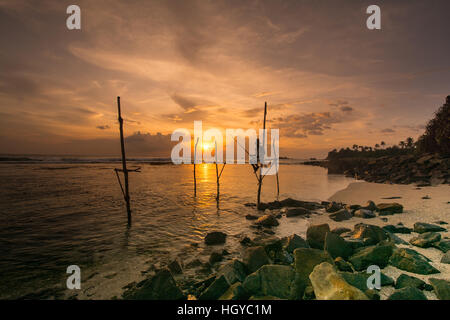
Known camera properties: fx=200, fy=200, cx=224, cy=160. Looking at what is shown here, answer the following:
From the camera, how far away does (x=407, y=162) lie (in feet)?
111

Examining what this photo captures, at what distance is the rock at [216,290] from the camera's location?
15.6 ft

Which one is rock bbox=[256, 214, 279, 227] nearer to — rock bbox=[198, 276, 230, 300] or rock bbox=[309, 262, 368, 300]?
rock bbox=[198, 276, 230, 300]

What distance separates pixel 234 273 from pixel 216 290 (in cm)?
83

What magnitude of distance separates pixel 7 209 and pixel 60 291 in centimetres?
1581

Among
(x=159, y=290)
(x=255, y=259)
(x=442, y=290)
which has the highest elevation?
(x=442, y=290)

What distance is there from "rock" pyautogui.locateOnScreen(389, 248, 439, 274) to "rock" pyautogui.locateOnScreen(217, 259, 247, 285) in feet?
13.8

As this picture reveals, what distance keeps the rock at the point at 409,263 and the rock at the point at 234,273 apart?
420 cm

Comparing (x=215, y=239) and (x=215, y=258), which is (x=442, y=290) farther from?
(x=215, y=239)

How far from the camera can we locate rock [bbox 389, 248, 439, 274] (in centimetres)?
511

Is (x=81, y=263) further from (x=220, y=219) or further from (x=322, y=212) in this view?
(x=322, y=212)

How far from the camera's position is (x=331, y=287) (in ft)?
12.5

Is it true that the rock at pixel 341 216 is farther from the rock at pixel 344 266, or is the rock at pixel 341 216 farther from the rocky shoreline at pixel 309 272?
the rock at pixel 344 266

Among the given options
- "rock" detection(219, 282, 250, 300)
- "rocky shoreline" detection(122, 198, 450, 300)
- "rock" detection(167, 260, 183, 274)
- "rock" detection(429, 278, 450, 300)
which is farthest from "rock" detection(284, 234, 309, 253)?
"rock" detection(167, 260, 183, 274)

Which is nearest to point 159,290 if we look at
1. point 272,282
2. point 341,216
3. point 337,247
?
point 272,282
